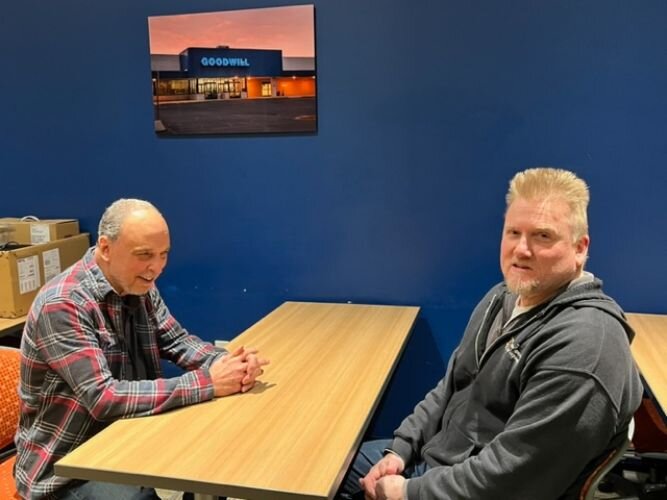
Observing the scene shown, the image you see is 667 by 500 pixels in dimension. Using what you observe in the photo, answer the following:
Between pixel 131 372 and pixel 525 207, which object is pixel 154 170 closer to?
pixel 131 372

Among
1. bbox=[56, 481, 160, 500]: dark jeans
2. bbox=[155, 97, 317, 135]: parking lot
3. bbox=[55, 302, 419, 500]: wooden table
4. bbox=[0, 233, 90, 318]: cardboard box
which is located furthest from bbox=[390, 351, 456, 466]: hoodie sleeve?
bbox=[0, 233, 90, 318]: cardboard box

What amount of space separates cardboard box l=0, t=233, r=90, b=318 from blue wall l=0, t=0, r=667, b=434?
28 centimetres

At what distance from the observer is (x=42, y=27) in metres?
3.04

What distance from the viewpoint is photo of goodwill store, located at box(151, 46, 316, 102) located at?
2.74 metres

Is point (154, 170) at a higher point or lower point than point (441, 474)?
higher

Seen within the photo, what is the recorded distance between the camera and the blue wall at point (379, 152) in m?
2.49

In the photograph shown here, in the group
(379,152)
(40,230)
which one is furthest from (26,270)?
(379,152)

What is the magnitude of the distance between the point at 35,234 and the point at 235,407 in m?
1.76

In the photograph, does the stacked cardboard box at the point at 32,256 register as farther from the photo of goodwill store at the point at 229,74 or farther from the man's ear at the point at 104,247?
the man's ear at the point at 104,247

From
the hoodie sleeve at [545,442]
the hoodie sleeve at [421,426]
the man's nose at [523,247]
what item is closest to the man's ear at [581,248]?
the man's nose at [523,247]

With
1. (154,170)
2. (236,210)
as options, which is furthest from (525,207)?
(154,170)

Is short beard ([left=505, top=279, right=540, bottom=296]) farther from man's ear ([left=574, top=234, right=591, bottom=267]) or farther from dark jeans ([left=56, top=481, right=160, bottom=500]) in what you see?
dark jeans ([left=56, top=481, right=160, bottom=500])

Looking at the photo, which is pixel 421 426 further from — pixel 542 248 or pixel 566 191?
pixel 566 191

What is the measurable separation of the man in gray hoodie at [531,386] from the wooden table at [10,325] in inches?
64.1
